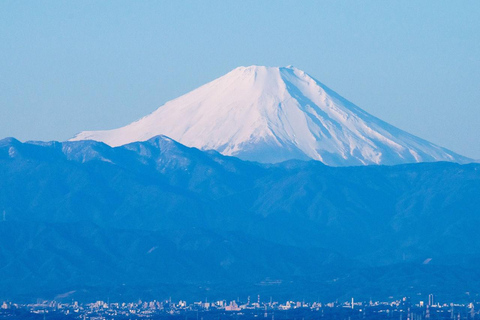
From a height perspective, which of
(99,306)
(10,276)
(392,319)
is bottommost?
(392,319)

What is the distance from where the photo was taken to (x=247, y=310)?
5974 inches

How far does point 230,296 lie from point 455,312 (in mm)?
38835

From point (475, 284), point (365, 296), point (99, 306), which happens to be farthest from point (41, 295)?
point (475, 284)

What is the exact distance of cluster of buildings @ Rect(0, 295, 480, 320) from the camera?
138 metres

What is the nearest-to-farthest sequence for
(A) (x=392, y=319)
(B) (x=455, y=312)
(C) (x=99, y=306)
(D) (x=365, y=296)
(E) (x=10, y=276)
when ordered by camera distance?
(A) (x=392, y=319) → (B) (x=455, y=312) → (C) (x=99, y=306) → (D) (x=365, y=296) → (E) (x=10, y=276)

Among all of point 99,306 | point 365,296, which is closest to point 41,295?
point 99,306

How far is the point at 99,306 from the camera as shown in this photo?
164m

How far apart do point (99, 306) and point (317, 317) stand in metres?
32.5

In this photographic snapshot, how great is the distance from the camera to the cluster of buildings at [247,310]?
138 m

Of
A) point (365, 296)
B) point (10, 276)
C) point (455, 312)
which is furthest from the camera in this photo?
point (10, 276)

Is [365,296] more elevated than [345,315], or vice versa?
[365,296]

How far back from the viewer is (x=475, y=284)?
602ft

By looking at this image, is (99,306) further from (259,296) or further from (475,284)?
(475,284)

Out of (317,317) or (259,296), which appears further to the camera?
(259,296)
